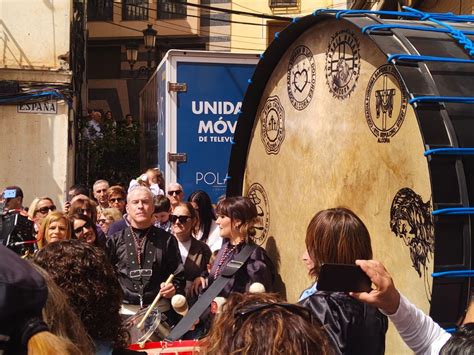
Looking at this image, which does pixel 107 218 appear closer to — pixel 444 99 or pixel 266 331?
pixel 444 99

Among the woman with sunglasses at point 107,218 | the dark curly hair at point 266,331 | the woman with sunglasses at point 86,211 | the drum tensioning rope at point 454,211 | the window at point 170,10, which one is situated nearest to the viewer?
A: the dark curly hair at point 266,331

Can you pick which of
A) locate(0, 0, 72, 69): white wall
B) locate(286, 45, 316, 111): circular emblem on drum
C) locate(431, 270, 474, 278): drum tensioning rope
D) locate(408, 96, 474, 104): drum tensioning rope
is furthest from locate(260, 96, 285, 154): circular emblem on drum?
locate(0, 0, 72, 69): white wall

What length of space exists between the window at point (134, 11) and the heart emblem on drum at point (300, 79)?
895 inches

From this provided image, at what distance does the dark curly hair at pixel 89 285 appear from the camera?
2506 mm

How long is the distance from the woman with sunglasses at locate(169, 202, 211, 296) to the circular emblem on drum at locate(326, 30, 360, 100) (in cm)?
220

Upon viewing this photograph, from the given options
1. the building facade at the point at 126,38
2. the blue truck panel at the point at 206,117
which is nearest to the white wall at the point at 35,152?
the blue truck panel at the point at 206,117

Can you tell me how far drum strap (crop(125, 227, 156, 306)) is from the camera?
495 cm

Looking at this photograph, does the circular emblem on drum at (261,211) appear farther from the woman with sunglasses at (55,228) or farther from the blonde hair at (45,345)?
the blonde hair at (45,345)

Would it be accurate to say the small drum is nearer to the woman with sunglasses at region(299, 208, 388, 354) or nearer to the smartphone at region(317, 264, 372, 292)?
the woman with sunglasses at region(299, 208, 388, 354)

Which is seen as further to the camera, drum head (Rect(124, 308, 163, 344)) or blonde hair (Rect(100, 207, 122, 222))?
blonde hair (Rect(100, 207, 122, 222))

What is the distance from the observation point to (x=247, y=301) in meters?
1.86

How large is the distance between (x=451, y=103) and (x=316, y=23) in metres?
1.33

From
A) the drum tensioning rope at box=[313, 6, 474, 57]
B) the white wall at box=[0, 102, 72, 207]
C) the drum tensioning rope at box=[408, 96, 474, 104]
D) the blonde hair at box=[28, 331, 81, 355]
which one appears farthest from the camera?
the white wall at box=[0, 102, 72, 207]

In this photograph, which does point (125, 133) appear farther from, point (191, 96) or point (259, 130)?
point (259, 130)
